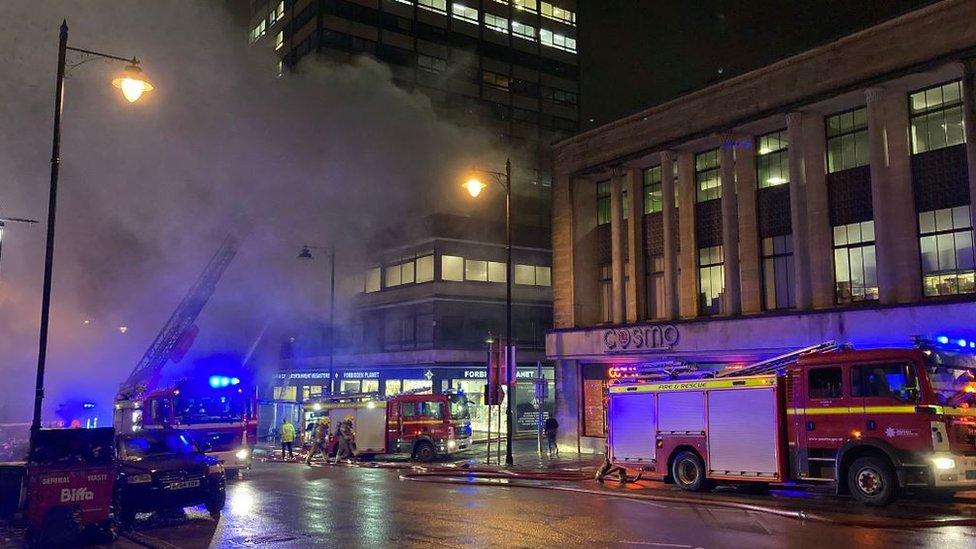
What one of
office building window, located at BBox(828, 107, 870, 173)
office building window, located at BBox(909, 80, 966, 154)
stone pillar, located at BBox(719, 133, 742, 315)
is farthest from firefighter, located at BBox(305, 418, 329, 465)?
office building window, located at BBox(909, 80, 966, 154)

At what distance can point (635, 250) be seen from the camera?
2269 cm

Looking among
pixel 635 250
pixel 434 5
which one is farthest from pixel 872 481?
pixel 434 5

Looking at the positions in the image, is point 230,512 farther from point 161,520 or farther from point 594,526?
point 594,526

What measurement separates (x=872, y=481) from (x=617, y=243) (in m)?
13.1

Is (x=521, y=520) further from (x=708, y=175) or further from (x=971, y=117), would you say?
(x=708, y=175)

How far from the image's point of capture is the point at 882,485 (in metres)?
10.6

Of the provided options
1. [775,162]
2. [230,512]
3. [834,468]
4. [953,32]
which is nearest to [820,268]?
[775,162]

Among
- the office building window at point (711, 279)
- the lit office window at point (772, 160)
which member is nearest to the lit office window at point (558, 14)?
the lit office window at point (772, 160)

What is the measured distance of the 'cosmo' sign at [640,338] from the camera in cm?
2083

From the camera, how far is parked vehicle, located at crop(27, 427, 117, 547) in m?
8.73

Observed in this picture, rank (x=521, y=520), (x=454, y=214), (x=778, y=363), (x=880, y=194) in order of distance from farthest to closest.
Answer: (x=454, y=214) < (x=880, y=194) < (x=778, y=363) < (x=521, y=520)

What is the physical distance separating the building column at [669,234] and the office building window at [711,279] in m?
0.73

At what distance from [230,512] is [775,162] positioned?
15538mm

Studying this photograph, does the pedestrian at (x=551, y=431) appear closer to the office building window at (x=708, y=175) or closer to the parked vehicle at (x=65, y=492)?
the office building window at (x=708, y=175)
